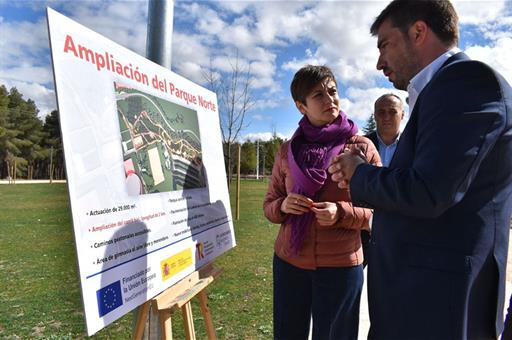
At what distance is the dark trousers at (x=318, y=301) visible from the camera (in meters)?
2.01

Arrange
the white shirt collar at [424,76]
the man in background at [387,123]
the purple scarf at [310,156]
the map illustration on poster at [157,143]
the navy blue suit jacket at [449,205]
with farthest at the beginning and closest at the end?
the man in background at [387,123], the purple scarf at [310,156], the map illustration on poster at [157,143], the white shirt collar at [424,76], the navy blue suit jacket at [449,205]

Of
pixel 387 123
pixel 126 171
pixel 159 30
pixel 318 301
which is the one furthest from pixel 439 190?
pixel 387 123

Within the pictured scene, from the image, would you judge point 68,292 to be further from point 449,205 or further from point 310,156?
point 449,205

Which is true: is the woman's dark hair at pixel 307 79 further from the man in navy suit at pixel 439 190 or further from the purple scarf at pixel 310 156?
the man in navy suit at pixel 439 190

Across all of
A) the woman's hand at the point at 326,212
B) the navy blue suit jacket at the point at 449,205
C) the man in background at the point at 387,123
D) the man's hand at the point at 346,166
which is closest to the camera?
the navy blue suit jacket at the point at 449,205

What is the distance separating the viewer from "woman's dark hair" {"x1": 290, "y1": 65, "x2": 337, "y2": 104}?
2125mm

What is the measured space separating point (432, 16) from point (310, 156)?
935mm

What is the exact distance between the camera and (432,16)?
1434 mm

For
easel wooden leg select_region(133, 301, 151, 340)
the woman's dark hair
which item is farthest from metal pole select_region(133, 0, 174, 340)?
easel wooden leg select_region(133, 301, 151, 340)

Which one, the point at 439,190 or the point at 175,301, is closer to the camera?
the point at 439,190

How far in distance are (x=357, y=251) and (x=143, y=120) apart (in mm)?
1384

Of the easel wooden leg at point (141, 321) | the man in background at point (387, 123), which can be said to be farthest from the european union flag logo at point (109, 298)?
the man in background at point (387, 123)

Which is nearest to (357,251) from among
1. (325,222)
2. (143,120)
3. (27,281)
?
(325,222)

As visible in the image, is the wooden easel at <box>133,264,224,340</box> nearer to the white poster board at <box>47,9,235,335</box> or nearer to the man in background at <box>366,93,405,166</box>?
the white poster board at <box>47,9,235,335</box>
